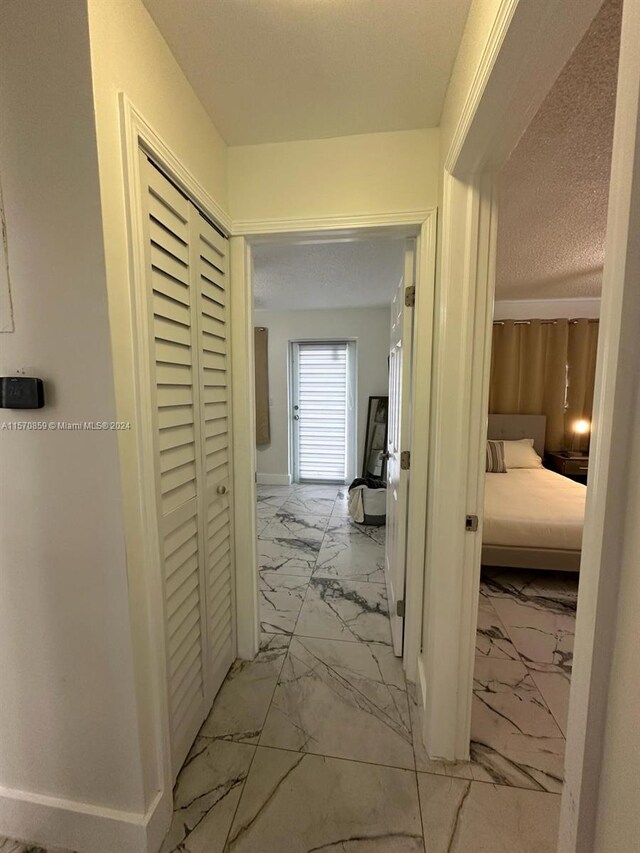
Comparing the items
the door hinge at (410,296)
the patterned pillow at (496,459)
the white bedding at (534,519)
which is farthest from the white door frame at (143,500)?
the patterned pillow at (496,459)

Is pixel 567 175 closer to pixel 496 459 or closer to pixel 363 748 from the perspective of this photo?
pixel 496 459

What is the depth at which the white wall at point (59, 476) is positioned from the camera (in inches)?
33.4

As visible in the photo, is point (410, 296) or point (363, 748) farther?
point (410, 296)

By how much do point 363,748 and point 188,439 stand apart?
4.41 ft

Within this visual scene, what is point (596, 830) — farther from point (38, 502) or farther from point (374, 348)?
point (374, 348)

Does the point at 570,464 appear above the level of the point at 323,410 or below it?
below

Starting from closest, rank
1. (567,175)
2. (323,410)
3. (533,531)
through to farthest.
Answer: (567,175) < (533,531) < (323,410)

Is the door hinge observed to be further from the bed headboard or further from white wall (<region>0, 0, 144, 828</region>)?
the bed headboard

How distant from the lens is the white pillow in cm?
396

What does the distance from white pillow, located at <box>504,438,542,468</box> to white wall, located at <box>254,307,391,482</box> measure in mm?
1576

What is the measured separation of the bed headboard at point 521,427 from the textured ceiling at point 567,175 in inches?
60.6

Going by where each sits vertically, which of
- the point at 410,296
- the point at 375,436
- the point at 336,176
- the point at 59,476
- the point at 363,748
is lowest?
the point at 363,748

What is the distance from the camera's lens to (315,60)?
45.9 inches

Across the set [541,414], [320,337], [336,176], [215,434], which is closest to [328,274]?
[320,337]
